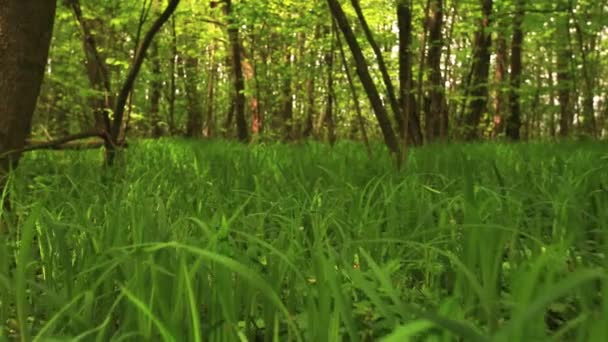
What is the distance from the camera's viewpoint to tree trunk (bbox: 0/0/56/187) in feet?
7.46

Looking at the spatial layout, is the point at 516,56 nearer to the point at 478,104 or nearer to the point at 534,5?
the point at 478,104

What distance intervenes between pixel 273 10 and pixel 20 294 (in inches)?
303

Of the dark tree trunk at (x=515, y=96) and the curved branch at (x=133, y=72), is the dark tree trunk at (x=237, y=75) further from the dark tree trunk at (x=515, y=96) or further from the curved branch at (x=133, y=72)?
the curved branch at (x=133, y=72)

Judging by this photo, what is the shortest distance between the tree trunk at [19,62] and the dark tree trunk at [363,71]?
1.78 metres

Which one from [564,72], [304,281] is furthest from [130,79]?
[564,72]

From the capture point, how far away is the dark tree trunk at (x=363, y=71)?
11.5 ft

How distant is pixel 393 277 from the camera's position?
1.33m

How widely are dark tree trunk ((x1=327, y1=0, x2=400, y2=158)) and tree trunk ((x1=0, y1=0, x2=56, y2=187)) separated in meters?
1.78

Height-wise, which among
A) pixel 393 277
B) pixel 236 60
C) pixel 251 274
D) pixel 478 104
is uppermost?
pixel 236 60

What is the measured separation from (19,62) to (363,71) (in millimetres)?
2109

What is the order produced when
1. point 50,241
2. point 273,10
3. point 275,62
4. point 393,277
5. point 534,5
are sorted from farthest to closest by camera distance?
1. point 275,62
2. point 273,10
3. point 534,5
4. point 50,241
5. point 393,277

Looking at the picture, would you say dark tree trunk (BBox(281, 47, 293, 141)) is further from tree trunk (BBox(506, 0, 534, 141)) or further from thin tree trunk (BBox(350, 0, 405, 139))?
thin tree trunk (BBox(350, 0, 405, 139))

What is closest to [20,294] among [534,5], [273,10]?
[534,5]

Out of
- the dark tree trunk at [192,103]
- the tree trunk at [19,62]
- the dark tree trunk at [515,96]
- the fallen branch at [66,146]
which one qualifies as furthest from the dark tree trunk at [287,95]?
the tree trunk at [19,62]
